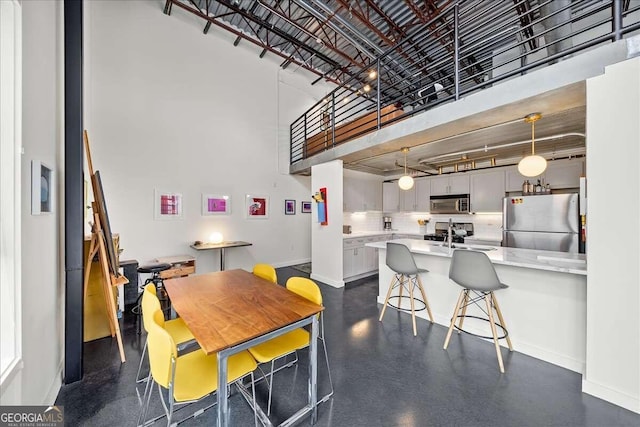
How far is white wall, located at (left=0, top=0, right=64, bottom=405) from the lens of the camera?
4.52 feet

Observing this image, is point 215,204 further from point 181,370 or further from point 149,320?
point 181,370

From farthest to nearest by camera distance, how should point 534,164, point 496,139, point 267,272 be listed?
point 496,139, point 267,272, point 534,164

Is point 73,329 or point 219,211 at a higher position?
point 219,211

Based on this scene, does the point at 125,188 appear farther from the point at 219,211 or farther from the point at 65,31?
the point at 65,31

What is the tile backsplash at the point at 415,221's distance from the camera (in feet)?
16.9

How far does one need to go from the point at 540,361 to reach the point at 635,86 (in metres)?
2.43

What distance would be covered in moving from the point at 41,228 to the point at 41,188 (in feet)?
0.91

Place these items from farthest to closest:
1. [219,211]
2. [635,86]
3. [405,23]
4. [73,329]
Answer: [219,211]
[405,23]
[73,329]
[635,86]

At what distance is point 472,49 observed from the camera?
3.01 metres

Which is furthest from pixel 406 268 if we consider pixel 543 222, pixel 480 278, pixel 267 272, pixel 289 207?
pixel 289 207

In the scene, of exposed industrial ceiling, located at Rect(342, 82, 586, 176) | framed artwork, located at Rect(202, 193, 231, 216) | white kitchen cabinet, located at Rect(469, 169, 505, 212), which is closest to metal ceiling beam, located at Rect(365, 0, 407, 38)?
exposed industrial ceiling, located at Rect(342, 82, 586, 176)

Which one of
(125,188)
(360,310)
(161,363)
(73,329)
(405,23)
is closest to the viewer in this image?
(161,363)

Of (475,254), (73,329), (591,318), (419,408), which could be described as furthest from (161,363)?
(591,318)

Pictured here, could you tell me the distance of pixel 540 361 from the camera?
228cm
